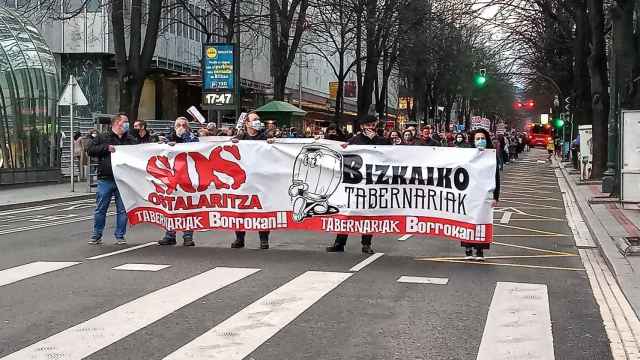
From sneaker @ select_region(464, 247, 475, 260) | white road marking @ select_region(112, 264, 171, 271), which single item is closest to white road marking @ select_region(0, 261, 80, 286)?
white road marking @ select_region(112, 264, 171, 271)

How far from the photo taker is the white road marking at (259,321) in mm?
6266

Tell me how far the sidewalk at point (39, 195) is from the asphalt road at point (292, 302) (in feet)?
24.4

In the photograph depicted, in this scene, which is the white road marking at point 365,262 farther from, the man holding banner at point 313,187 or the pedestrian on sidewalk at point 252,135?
the pedestrian on sidewalk at point 252,135

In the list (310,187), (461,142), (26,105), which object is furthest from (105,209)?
(26,105)

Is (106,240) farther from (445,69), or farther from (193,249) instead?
(445,69)

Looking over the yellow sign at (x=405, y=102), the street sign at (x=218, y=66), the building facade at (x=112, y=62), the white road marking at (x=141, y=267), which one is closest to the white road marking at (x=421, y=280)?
the white road marking at (x=141, y=267)

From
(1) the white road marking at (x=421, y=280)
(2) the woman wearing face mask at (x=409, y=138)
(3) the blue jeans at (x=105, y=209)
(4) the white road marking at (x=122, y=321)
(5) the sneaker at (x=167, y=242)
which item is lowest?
(1) the white road marking at (x=421, y=280)

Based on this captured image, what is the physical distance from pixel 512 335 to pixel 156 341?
283cm

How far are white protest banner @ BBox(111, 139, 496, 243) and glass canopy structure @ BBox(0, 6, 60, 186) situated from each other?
14.4 meters

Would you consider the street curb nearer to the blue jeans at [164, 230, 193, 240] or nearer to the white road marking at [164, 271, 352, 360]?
the blue jeans at [164, 230, 193, 240]

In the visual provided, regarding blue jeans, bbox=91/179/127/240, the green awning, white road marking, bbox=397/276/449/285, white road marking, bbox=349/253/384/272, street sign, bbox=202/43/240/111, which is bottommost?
white road marking, bbox=397/276/449/285

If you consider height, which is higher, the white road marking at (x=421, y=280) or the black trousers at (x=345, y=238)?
the black trousers at (x=345, y=238)

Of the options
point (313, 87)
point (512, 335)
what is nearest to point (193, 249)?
point (512, 335)

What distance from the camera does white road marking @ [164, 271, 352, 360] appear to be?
6.27 meters
